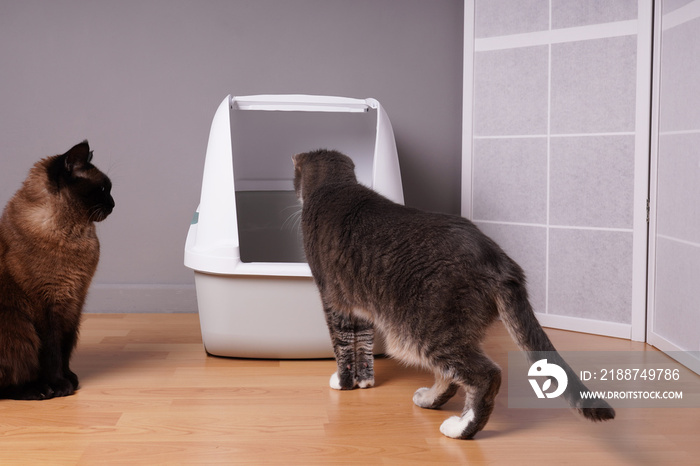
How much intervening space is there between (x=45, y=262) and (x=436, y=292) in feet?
3.63

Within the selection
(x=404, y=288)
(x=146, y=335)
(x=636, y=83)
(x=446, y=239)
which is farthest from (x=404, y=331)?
(x=636, y=83)

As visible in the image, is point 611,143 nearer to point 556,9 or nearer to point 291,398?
point 556,9

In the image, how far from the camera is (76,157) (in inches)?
71.2

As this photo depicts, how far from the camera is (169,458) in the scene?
1.42 m

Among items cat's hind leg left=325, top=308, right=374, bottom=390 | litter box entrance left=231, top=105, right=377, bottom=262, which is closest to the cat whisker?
litter box entrance left=231, top=105, right=377, bottom=262

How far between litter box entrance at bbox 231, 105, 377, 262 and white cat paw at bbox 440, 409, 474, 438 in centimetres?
117

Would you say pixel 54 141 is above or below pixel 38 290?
above

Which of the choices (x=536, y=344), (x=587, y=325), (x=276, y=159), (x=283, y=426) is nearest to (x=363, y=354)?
(x=283, y=426)

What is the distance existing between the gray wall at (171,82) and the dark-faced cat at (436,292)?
1.34 metres

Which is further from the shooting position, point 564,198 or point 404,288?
point 564,198

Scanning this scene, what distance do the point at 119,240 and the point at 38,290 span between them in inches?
45.6

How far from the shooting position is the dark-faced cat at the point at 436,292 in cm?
144

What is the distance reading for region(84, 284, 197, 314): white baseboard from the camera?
2.93 meters

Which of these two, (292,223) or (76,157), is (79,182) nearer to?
(76,157)
